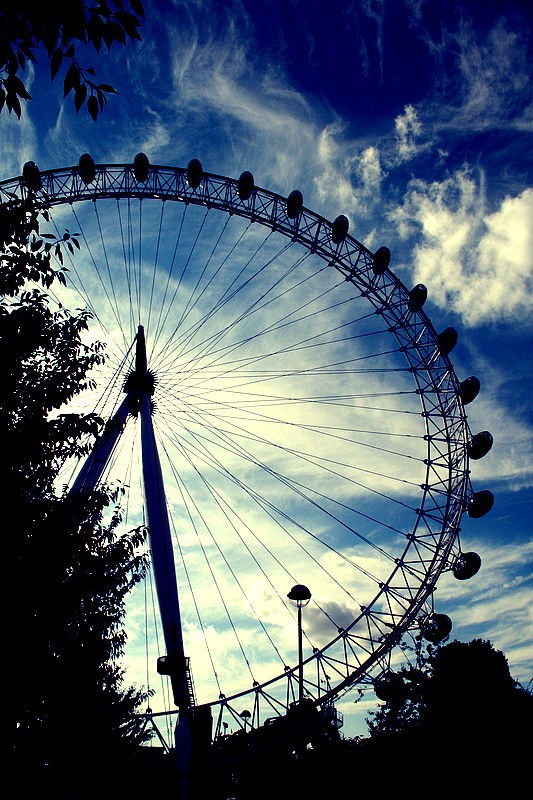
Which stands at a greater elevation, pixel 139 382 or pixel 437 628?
pixel 139 382

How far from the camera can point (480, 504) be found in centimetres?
2592

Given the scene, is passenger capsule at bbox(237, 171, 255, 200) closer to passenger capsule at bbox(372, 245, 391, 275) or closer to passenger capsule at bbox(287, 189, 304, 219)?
passenger capsule at bbox(287, 189, 304, 219)

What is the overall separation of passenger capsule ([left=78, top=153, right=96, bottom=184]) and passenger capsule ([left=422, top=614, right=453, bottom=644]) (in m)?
26.1

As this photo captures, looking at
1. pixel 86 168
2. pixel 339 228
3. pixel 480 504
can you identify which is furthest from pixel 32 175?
pixel 480 504

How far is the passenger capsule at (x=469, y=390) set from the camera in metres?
27.6

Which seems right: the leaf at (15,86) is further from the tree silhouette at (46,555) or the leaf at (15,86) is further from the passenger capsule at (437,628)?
the passenger capsule at (437,628)

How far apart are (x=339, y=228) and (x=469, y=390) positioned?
35.0ft

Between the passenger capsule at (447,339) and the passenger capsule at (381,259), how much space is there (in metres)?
4.63

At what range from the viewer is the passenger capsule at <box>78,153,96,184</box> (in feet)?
87.0

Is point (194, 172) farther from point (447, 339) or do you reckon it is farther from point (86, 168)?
point (447, 339)

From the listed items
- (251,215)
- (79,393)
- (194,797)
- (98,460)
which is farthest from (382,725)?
(79,393)

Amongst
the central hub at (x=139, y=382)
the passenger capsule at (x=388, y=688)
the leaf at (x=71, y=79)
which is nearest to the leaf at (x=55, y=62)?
the leaf at (x=71, y=79)

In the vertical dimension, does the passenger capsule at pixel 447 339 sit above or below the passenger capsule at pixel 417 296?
below

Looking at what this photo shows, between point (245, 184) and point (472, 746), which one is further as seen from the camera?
point (245, 184)
